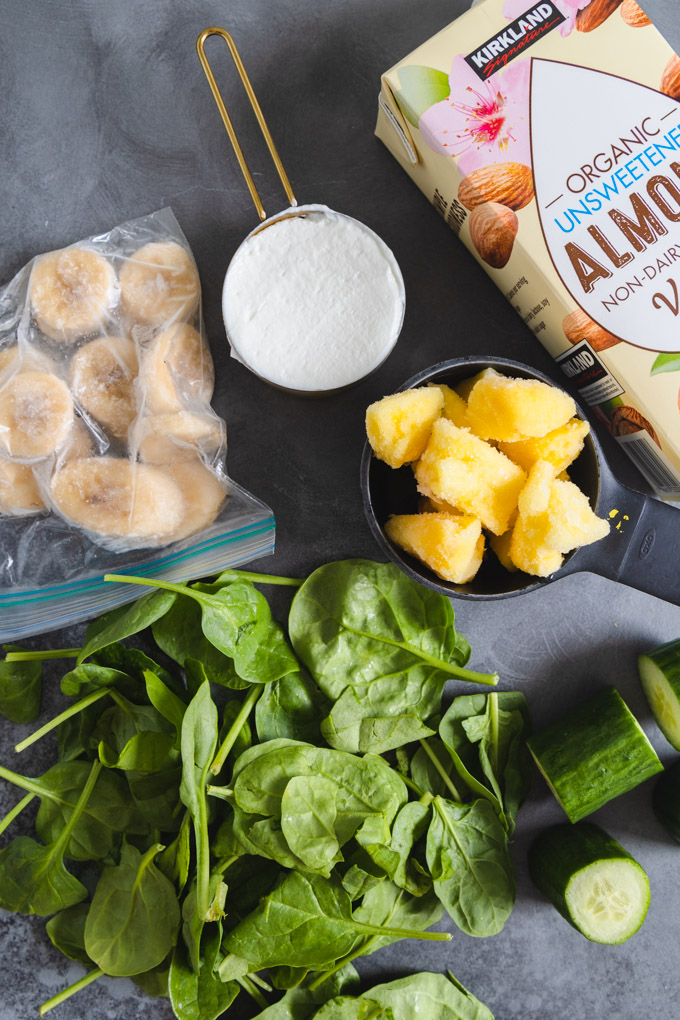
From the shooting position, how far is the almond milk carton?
34.2 inches

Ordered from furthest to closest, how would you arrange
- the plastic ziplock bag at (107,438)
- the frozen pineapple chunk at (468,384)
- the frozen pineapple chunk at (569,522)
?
the plastic ziplock bag at (107,438) < the frozen pineapple chunk at (468,384) < the frozen pineapple chunk at (569,522)

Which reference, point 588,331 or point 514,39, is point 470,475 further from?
point 514,39

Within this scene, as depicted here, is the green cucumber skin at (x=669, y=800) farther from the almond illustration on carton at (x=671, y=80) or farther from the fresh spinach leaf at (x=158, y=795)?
the almond illustration on carton at (x=671, y=80)

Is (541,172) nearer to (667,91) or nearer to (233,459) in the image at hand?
(667,91)

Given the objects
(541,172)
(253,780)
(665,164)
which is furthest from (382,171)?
(253,780)

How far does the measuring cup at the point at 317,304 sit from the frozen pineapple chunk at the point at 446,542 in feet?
0.75

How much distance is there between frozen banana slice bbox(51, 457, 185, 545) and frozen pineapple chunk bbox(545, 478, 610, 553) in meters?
0.50

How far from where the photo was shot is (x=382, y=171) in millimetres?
1096

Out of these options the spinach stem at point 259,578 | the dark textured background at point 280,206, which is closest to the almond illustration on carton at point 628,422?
the dark textured background at point 280,206

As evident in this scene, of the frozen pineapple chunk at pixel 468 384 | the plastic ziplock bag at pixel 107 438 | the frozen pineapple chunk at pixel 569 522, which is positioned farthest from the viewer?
the plastic ziplock bag at pixel 107 438

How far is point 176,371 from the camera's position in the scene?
1034 millimetres

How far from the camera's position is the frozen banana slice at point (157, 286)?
106cm

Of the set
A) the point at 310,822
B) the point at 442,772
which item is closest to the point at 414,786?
the point at 442,772

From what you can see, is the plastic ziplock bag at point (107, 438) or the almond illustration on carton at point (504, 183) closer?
the almond illustration on carton at point (504, 183)
